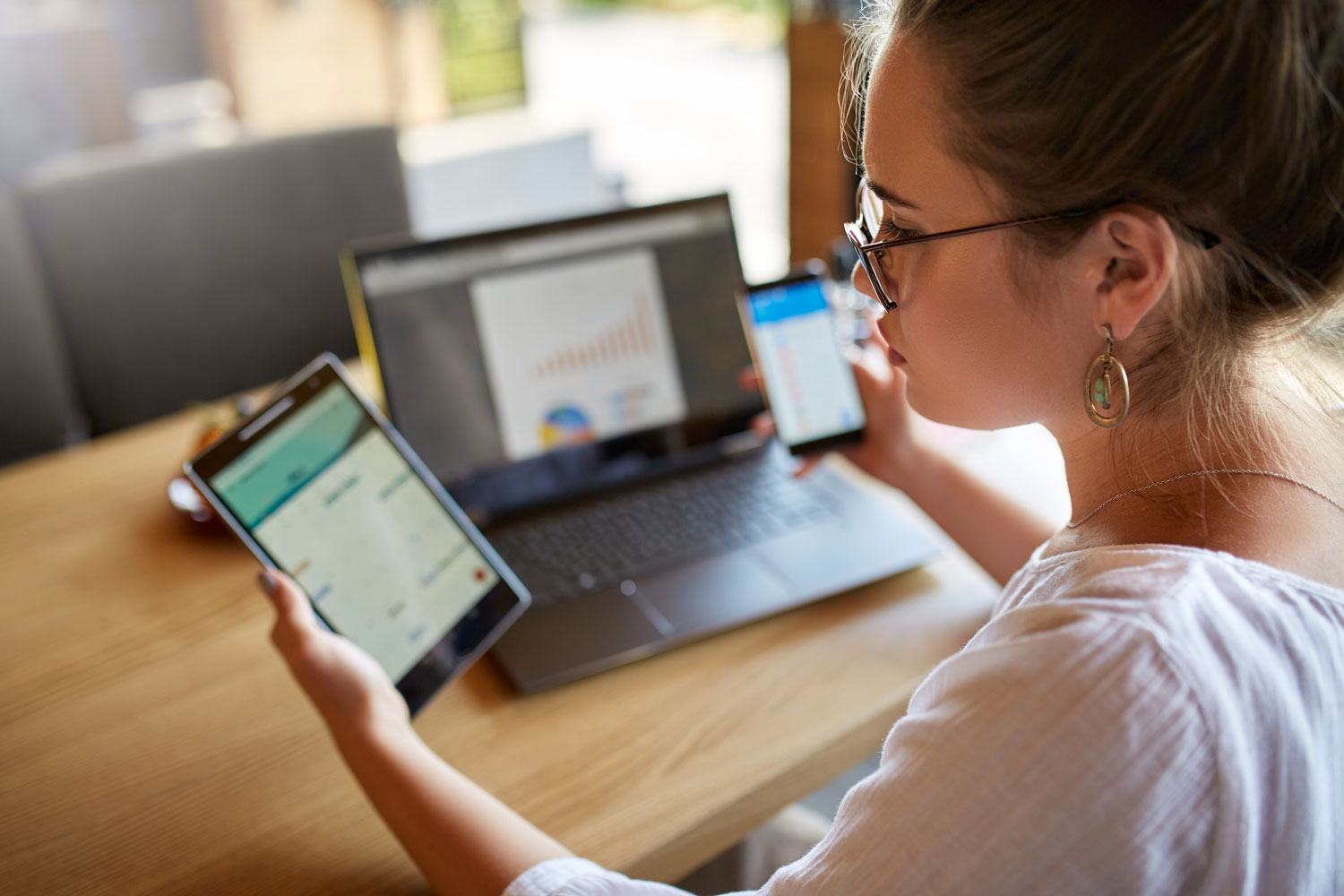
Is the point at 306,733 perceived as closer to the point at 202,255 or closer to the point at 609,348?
the point at 609,348

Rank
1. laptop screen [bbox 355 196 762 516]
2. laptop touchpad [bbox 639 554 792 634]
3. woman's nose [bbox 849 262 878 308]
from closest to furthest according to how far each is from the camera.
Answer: woman's nose [bbox 849 262 878 308] → laptop touchpad [bbox 639 554 792 634] → laptop screen [bbox 355 196 762 516]

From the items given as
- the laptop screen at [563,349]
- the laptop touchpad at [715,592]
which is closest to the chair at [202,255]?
the laptop screen at [563,349]

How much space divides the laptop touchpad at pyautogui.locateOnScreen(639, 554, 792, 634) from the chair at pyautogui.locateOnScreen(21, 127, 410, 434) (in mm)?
909

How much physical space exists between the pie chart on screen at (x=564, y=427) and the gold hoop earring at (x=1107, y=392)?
0.59 metres

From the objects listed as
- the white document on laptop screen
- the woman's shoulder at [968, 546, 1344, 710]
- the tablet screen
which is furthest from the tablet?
the woman's shoulder at [968, 546, 1344, 710]

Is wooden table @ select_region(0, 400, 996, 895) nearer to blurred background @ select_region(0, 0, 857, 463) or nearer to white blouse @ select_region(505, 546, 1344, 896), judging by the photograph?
white blouse @ select_region(505, 546, 1344, 896)

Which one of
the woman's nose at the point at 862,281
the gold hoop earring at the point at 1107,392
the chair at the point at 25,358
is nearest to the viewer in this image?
the gold hoop earring at the point at 1107,392

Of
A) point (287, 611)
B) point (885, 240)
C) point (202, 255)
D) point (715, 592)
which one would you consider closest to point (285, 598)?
point (287, 611)

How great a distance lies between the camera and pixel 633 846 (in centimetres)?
71

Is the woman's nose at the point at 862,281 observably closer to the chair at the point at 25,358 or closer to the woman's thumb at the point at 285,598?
the woman's thumb at the point at 285,598

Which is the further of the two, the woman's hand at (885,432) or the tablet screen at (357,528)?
the woman's hand at (885,432)

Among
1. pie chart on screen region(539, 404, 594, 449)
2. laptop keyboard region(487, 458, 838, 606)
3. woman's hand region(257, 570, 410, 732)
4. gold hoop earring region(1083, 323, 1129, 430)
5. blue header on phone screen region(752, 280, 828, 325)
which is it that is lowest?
laptop keyboard region(487, 458, 838, 606)

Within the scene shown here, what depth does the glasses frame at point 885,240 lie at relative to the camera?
0.55m

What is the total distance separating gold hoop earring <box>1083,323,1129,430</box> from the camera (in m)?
0.58
